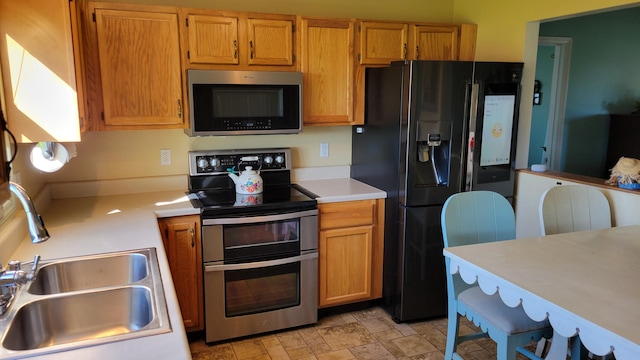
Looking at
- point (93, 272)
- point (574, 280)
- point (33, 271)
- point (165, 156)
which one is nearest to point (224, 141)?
point (165, 156)

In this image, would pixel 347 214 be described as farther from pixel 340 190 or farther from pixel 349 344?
pixel 349 344

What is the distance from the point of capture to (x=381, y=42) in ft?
10.2

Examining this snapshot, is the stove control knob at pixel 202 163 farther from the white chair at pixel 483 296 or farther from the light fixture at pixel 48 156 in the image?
the white chair at pixel 483 296

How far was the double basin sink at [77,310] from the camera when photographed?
127 cm

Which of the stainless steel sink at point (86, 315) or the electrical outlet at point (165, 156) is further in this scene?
the electrical outlet at point (165, 156)

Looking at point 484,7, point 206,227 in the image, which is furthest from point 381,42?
point 206,227

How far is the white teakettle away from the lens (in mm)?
2910

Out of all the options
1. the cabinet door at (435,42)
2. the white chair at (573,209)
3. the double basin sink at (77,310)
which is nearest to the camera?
the double basin sink at (77,310)

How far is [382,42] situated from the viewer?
122 inches

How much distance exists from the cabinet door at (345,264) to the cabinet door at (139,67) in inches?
48.8

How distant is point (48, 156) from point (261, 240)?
120 centimetres

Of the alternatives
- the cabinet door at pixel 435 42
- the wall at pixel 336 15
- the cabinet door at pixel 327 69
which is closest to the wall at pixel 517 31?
the wall at pixel 336 15

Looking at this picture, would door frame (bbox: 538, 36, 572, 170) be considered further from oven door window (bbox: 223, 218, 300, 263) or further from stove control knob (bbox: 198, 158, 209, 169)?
stove control knob (bbox: 198, 158, 209, 169)

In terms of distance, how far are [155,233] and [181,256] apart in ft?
1.73
